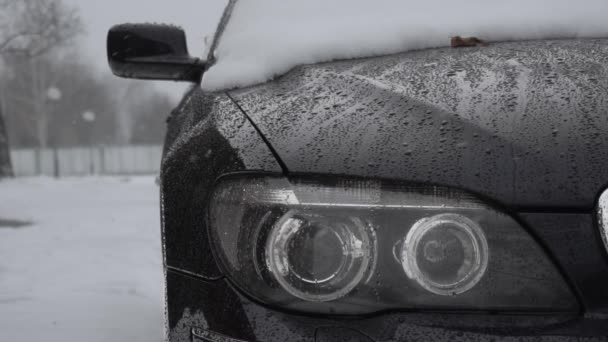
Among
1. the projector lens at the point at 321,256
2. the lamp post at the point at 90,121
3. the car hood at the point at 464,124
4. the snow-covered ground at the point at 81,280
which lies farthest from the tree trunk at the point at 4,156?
the lamp post at the point at 90,121

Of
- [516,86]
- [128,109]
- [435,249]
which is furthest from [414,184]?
[128,109]

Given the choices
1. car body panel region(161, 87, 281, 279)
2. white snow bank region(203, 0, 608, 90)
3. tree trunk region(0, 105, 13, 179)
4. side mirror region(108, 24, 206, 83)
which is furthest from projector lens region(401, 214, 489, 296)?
tree trunk region(0, 105, 13, 179)

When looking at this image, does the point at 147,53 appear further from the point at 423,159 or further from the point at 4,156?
the point at 4,156

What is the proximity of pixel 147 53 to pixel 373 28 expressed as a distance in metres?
0.77

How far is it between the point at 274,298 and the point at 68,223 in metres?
6.92

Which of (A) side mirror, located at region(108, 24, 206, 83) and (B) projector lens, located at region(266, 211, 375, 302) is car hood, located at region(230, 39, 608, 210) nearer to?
(B) projector lens, located at region(266, 211, 375, 302)

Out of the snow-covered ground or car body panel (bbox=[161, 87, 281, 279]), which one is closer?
car body panel (bbox=[161, 87, 281, 279])

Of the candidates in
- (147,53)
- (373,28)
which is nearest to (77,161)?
(147,53)

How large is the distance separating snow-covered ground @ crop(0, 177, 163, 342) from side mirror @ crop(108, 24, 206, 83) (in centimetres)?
127

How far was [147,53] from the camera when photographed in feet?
6.45

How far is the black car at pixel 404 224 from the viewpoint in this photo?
90cm

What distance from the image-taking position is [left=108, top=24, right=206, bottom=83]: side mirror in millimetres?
1952

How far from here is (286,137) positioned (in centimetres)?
106

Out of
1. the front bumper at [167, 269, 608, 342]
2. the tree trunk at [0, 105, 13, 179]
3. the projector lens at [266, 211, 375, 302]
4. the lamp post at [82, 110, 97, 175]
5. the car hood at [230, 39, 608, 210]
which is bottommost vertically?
the lamp post at [82, 110, 97, 175]
